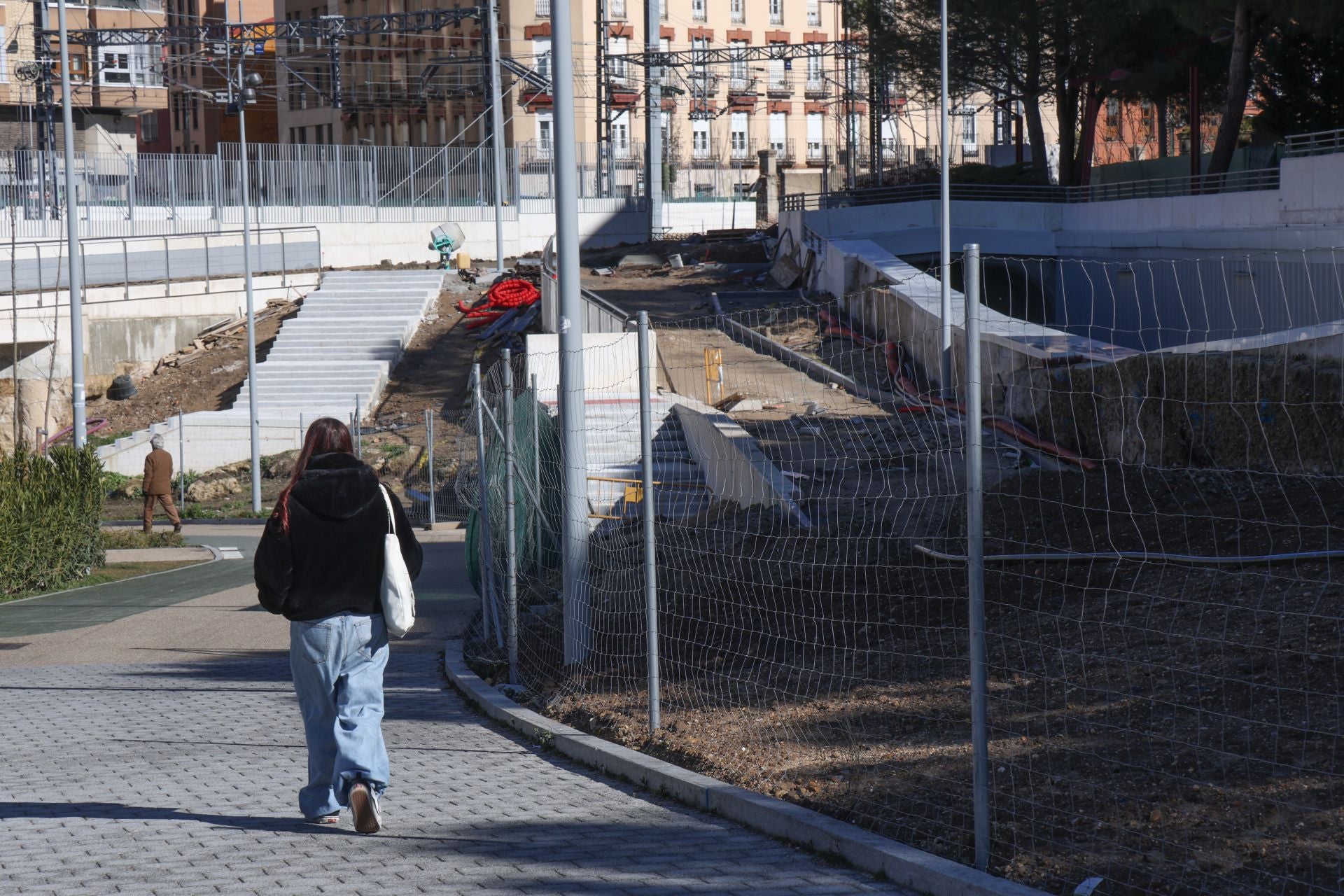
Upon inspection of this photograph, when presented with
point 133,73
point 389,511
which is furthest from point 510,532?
point 133,73

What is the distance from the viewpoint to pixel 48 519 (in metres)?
17.2

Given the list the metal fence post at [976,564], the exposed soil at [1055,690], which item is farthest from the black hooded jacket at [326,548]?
the metal fence post at [976,564]

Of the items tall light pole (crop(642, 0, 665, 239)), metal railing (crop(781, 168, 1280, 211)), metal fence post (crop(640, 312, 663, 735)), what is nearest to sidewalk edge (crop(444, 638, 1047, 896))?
metal fence post (crop(640, 312, 663, 735))

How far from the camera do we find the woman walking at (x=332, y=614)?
5895 mm

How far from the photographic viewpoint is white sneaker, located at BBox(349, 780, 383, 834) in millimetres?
5859

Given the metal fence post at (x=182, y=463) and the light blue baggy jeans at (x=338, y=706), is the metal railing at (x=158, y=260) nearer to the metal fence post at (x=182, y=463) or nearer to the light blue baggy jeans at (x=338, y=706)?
the metal fence post at (x=182, y=463)

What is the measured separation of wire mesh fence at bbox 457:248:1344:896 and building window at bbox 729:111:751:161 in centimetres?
6163

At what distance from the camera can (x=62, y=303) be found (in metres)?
37.8

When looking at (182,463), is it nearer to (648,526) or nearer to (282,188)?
(282,188)

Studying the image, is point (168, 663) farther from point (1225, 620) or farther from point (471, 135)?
point (471, 135)

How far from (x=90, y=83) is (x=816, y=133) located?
35.7 metres

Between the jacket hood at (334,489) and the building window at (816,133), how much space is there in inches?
2930

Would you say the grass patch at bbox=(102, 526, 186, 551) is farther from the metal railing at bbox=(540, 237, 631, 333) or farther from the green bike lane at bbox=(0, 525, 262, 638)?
the metal railing at bbox=(540, 237, 631, 333)

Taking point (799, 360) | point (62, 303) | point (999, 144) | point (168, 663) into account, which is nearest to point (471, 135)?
point (999, 144)
